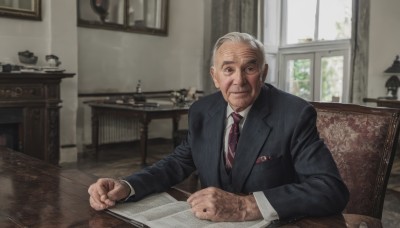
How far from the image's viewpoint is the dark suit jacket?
110cm

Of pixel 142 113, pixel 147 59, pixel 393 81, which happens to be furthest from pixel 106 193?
pixel 147 59

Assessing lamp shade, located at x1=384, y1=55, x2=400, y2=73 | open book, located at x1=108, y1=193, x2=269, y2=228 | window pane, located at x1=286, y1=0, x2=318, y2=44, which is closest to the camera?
open book, located at x1=108, y1=193, x2=269, y2=228

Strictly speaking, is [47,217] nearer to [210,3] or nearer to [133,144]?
[133,144]

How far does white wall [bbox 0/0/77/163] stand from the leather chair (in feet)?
13.8

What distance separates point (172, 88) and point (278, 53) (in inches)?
72.1

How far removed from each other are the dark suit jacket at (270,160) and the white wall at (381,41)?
13.9 feet

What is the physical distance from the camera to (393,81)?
17.1 ft

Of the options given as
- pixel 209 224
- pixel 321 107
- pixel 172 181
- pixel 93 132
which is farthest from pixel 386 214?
pixel 93 132

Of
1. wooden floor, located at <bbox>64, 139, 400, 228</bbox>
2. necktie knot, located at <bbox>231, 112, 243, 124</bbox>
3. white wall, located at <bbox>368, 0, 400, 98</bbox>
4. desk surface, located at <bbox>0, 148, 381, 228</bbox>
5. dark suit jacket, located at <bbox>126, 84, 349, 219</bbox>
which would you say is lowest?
wooden floor, located at <bbox>64, 139, 400, 228</bbox>

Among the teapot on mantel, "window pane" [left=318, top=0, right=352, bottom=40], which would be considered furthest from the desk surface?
"window pane" [left=318, top=0, right=352, bottom=40]

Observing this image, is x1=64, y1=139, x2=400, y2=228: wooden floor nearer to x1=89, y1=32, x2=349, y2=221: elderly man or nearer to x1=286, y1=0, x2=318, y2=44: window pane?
x1=89, y1=32, x2=349, y2=221: elderly man

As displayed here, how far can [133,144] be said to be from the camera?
6.36 meters

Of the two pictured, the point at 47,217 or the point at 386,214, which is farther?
the point at 386,214

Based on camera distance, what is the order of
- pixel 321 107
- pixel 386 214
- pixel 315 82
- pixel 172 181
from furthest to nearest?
pixel 315 82, pixel 386 214, pixel 321 107, pixel 172 181
